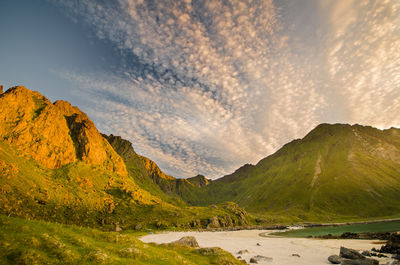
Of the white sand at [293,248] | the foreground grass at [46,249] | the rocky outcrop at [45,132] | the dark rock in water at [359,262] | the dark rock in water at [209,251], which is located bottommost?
the white sand at [293,248]

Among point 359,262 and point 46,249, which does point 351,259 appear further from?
point 46,249

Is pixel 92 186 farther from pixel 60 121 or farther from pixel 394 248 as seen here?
pixel 394 248

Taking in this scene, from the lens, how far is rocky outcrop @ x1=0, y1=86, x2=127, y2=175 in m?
126

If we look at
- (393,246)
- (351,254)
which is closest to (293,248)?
(393,246)

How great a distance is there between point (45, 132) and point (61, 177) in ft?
132

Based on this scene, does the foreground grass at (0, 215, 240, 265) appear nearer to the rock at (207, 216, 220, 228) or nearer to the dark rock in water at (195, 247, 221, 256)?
the dark rock in water at (195, 247, 221, 256)

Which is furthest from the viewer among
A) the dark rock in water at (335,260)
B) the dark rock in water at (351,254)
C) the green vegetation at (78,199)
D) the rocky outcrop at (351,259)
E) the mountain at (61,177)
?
the mountain at (61,177)

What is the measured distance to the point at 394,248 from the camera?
44.8 meters

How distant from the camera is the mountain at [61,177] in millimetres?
96375

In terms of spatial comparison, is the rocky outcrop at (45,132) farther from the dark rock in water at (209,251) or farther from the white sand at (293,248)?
the dark rock in water at (209,251)

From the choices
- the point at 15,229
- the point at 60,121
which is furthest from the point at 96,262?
the point at 60,121

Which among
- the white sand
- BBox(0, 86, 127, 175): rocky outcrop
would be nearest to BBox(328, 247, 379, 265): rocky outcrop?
the white sand

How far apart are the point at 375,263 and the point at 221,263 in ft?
94.0

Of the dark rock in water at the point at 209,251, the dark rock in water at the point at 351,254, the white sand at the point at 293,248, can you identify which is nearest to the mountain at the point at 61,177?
the white sand at the point at 293,248
